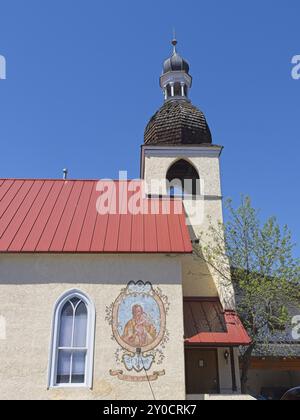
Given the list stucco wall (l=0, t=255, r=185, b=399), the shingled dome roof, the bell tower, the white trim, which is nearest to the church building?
stucco wall (l=0, t=255, r=185, b=399)

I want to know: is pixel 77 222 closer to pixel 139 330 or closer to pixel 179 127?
pixel 139 330

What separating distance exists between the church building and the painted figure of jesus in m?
0.03

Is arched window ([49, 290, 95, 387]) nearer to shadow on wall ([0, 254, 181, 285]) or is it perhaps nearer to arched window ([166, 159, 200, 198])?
shadow on wall ([0, 254, 181, 285])

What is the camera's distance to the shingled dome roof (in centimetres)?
1598

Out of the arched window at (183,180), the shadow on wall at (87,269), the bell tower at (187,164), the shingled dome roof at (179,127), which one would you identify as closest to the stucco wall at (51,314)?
the shadow on wall at (87,269)

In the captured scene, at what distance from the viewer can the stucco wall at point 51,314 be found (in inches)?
383

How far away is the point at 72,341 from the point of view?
10281mm

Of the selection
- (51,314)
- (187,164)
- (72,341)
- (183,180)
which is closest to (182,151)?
(187,164)

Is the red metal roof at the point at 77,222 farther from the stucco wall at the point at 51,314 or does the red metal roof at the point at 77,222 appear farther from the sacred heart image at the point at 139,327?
the sacred heart image at the point at 139,327

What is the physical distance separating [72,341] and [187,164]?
9.20m

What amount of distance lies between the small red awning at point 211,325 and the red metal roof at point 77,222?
2.57 metres

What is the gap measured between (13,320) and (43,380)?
1.85 m

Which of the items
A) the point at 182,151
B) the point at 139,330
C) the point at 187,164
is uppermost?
the point at 182,151
